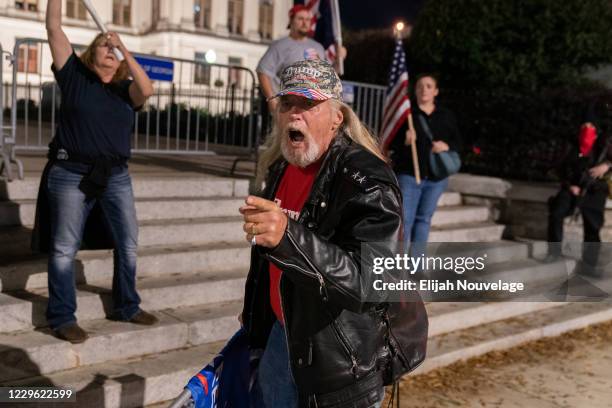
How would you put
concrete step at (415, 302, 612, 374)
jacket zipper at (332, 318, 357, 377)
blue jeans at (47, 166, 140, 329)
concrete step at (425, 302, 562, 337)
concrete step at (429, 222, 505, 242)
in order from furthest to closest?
1. concrete step at (429, 222, 505, 242)
2. concrete step at (425, 302, 562, 337)
3. concrete step at (415, 302, 612, 374)
4. blue jeans at (47, 166, 140, 329)
5. jacket zipper at (332, 318, 357, 377)

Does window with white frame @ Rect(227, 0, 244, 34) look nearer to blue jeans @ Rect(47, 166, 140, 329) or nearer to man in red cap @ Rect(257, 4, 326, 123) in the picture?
man in red cap @ Rect(257, 4, 326, 123)

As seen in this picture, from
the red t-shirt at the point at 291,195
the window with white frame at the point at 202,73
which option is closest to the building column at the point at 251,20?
the window with white frame at the point at 202,73

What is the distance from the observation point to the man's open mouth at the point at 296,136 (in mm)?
2246

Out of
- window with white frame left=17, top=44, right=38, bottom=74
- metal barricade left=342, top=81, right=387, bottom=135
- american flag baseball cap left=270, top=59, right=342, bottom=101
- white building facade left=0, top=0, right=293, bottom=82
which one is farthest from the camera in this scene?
white building facade left=0, top=0, right=293, bottom=82

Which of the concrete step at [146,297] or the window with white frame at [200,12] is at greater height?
the window with white frame at [200,12]

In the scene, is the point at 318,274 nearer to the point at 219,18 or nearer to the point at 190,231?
the point at 190,231

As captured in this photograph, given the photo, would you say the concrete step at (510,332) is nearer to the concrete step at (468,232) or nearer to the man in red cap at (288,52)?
the concrete step at (468,232)

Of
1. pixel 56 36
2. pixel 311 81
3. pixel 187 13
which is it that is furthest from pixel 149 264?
pixel 187 13

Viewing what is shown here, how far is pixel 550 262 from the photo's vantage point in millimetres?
7621

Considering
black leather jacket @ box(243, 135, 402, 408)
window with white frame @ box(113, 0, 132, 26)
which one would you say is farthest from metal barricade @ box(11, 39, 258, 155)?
window with white frame @ box(113, 0, 132, 26)

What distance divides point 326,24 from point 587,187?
137 inches

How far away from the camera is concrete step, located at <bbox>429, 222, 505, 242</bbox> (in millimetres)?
7525

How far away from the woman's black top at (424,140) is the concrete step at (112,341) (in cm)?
224

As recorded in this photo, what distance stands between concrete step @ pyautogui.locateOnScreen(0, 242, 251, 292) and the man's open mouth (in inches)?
120
